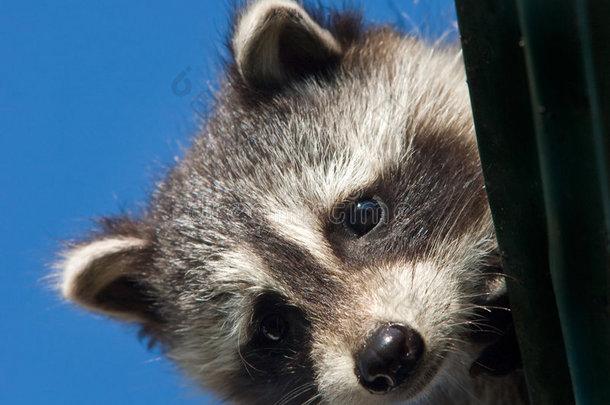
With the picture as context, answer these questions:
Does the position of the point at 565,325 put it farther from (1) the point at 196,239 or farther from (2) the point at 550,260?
(1) the point at 196,239

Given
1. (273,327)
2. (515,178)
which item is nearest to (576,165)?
(515,178)

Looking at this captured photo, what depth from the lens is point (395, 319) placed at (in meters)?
2.35

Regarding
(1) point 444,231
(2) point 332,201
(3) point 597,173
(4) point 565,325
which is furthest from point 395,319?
(3) point 597,173

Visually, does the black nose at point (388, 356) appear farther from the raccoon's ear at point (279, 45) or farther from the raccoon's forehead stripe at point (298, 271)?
the raccoon's ear at point (279, 45)

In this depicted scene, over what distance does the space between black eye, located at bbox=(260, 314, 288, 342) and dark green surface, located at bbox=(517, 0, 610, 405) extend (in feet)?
4.93

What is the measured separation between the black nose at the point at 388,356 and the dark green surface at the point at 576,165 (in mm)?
829

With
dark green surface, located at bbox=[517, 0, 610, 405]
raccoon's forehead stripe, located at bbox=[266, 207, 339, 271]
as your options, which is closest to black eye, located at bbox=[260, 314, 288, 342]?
raccoon's forehead stripe, located at bbox=[266, 207, 339, 271]

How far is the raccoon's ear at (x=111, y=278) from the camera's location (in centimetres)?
334

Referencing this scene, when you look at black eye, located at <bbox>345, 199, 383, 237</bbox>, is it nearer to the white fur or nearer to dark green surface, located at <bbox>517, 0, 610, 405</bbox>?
the white fur

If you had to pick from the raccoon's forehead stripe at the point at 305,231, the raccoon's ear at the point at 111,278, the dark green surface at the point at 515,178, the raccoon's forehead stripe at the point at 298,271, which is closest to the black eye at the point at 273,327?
the raccoon's forehead stripe at the point at 298,271

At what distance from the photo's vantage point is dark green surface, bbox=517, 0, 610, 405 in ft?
4.30

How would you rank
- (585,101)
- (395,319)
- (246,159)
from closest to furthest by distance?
(585,101)
(395,319)
(246,159)

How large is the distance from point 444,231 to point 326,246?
420 mm

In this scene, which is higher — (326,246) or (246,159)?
(246,159)
